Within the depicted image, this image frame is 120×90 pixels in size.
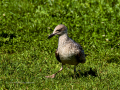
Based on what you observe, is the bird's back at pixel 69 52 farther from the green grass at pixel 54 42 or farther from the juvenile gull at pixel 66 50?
the green grass at pixel 54 42

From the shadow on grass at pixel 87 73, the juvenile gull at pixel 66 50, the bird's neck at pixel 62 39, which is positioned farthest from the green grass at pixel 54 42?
the bird's neck at pixel 62 39

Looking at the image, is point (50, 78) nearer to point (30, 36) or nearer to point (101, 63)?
point (101, 63)

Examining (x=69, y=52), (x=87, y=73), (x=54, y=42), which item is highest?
(x=69, y=52)

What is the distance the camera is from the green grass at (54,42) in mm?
6176

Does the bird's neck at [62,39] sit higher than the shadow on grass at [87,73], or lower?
higher

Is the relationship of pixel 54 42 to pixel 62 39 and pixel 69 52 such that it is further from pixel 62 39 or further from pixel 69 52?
pixel 69 52

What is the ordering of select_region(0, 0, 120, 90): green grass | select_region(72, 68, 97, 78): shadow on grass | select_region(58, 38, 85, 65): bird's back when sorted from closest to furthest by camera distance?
1. select_region(0, 0, 120, 90): green grass
2. select_region(58, 38, 85, 65): bird's back
3. select_region(72, 68, 97, 78): shadow on grass

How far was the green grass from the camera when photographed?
6176 mm

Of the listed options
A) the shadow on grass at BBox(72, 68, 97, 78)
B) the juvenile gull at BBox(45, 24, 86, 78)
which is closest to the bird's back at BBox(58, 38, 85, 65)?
the juvenile gull at BBox(45, 24, 86, 78)

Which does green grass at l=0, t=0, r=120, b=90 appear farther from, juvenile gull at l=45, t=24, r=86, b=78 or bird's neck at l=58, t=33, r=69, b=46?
bird's neck at l=58, t=33, r=69, b=46

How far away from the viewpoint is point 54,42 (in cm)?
909

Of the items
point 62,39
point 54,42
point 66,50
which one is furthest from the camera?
point 54,42

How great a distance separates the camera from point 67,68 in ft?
24.5

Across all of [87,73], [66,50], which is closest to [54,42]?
[87,73]
